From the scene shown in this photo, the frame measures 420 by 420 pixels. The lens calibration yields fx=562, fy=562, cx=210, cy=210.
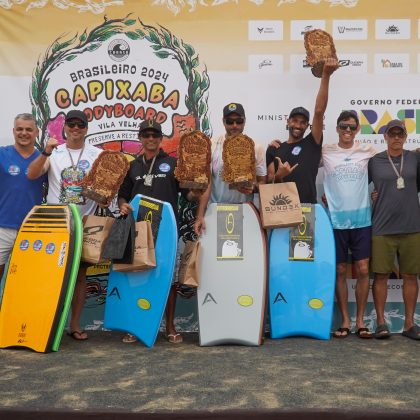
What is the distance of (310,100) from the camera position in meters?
4.53

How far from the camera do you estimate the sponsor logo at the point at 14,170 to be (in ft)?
13.3

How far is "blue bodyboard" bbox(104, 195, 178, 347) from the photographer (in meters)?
3.85

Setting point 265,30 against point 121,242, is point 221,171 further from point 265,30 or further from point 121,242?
point 265,30

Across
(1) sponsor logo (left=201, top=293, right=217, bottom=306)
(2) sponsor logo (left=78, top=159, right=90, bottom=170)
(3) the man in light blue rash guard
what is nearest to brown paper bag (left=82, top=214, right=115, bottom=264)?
(2) sponsor logo (left=78, top=159, right=90, bottom=170)

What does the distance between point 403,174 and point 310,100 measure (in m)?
0.95

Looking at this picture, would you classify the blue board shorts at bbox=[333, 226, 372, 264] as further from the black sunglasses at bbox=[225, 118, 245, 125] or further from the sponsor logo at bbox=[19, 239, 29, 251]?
the sponsor logo at bbox=[19, 239, 29, 251]

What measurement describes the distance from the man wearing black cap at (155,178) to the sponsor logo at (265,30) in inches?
45.6

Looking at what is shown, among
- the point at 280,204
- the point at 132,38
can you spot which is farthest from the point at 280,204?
the point at 132,38

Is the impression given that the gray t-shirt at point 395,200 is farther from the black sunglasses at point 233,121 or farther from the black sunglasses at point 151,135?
the black sunglasses at point 151,135

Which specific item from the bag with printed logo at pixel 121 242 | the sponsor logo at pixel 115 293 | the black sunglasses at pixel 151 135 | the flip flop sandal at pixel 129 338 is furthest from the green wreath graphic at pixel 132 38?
the flip flop sandal at pixel 129 338

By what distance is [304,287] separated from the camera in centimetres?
409

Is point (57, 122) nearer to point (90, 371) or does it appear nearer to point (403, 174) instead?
point (90, 371)

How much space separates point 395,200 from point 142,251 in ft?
6.15

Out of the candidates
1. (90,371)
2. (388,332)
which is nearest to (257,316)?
(388,332)
